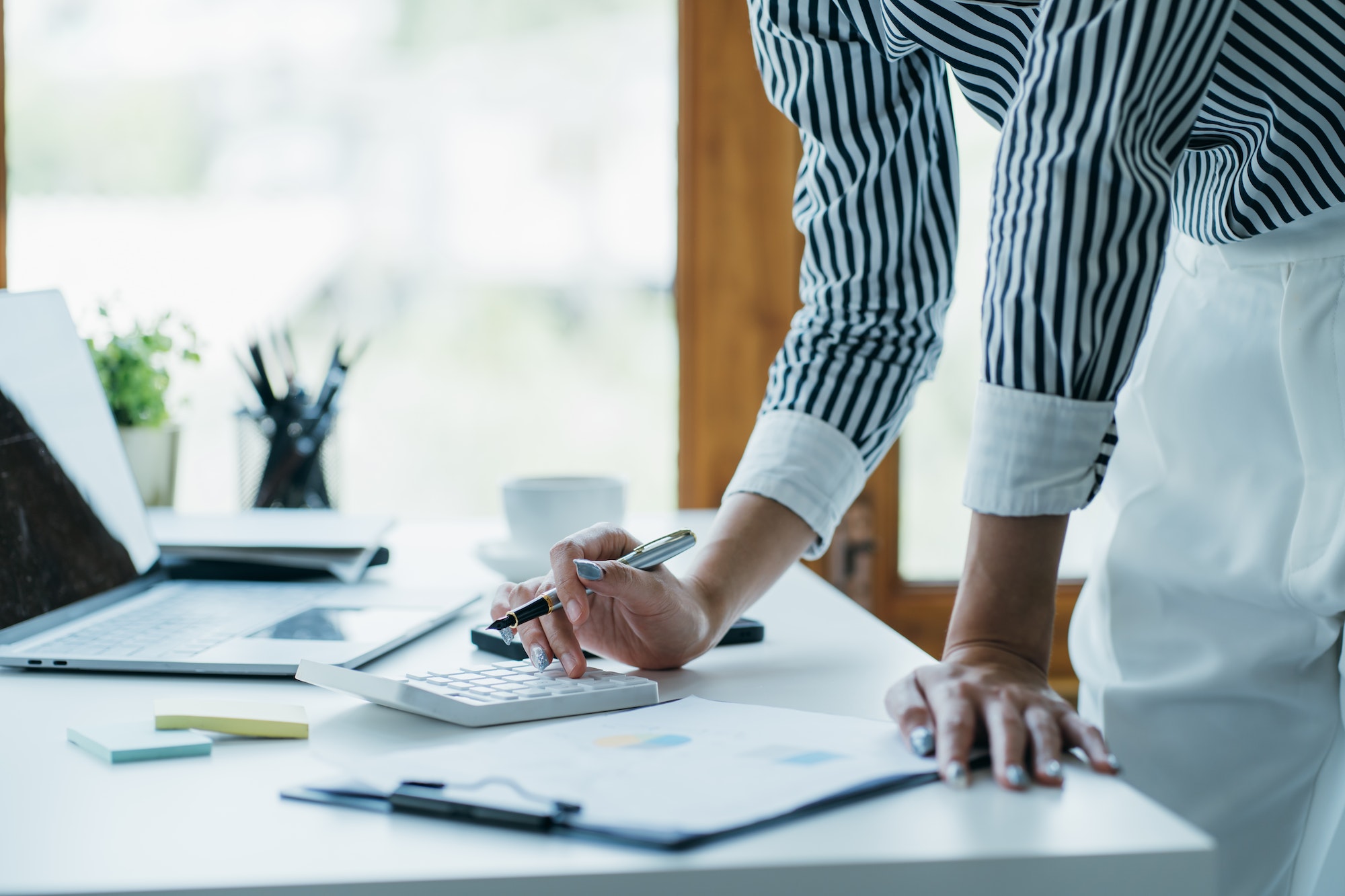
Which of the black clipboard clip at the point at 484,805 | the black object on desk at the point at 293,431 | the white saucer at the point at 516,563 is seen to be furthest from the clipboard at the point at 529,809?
the black object on desk at the point at 293,431

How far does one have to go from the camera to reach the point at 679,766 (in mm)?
504

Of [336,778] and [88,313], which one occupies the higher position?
[88,313]

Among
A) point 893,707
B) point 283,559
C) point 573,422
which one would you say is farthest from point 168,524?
point 893,707

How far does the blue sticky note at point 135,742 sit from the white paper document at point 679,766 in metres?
0.10

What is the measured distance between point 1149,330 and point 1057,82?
0.36 meters

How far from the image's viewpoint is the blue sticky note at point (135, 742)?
54cm

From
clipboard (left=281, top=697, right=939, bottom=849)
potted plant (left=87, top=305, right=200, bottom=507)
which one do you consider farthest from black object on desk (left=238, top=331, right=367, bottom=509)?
clipboard (left=281, top=697, right=939, bottom=849)

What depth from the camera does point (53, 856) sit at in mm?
426

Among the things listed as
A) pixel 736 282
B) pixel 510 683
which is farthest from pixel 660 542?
pixel 736 282

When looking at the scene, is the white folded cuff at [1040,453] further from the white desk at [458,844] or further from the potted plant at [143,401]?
the potted plant at [143,401]

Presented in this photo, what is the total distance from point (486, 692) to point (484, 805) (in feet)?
0.54

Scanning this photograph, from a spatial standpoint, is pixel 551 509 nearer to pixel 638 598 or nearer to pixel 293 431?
pixel 638 598

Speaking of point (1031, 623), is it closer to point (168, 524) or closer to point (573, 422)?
point (168, 524)

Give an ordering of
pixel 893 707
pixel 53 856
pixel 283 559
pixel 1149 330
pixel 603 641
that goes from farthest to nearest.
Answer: pixel 283 559
pixel 1149 330
pixel 603 641
pixel 893 707
pixel 53 856
